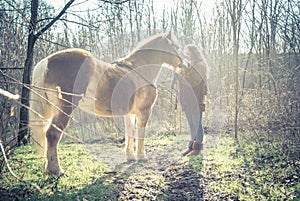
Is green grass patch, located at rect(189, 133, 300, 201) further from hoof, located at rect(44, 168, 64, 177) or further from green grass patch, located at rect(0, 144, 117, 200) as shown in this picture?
hoof, located at rect(44, 168, 64, 177)

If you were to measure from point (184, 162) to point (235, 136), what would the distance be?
2227 millimetres

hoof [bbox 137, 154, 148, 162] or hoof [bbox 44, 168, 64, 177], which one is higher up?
hoof [bbox 44, 168, 64, 177]

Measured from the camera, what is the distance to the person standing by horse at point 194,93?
6.29 meters

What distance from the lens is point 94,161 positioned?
5.74m

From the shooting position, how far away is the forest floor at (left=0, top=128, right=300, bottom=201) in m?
3.76

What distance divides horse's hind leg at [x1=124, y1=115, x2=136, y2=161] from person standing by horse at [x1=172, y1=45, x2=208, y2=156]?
45.9 inches

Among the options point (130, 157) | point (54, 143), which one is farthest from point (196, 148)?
point (54, 143)

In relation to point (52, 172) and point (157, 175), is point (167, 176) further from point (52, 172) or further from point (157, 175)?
point (52, 172)

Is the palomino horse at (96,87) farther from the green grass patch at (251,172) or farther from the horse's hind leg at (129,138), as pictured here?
the green grass patch at (251,172)

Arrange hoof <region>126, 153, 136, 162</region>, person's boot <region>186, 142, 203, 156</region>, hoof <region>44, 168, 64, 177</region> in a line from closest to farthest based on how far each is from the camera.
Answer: hoof <region>44, 168, 64, 177</region>, hoof <region>126, 153, 136, 162</region>, person's boot <region>186, 142, 203, 156</region>

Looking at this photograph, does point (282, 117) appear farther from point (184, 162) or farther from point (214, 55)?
point (214, 55)

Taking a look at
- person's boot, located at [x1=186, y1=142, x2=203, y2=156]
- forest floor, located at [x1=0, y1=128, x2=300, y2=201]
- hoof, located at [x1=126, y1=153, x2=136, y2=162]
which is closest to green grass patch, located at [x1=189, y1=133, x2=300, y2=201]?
forest floor, located at [x1=0, y1=128, x2=300, y2=201]

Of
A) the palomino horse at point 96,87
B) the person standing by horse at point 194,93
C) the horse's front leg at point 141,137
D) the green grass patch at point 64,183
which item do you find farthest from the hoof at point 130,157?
the person standing by horse at point 194,93

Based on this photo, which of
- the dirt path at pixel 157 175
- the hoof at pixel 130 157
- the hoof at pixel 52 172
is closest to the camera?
the dirt path at pixel 157 175
